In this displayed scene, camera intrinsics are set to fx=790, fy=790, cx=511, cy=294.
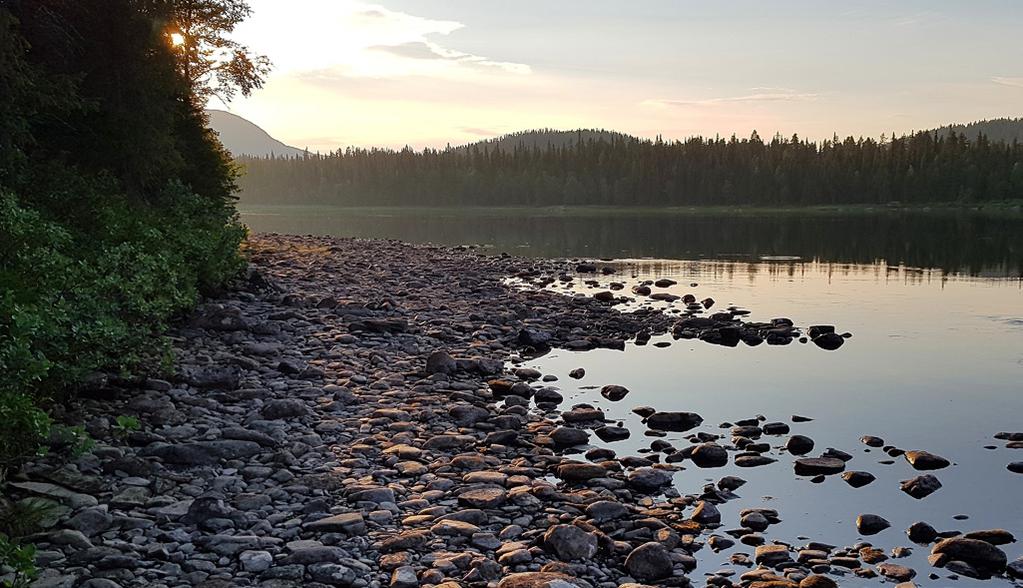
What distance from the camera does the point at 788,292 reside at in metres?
30.7

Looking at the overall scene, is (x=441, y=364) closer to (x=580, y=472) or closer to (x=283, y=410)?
(x=283, y=410)

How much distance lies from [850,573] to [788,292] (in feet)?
80.8

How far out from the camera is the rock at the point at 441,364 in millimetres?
14406

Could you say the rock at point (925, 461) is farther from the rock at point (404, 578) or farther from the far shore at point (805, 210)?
the far shore at point (805, 210)

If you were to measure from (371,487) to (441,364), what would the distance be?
19.7ft

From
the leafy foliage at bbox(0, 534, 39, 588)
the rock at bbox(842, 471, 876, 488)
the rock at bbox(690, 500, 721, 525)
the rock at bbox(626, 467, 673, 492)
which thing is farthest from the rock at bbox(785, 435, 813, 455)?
the leafy foliage at bbox(0, 534, 39, 588)

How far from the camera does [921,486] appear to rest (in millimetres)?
9648

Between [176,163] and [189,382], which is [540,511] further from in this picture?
[176,163]

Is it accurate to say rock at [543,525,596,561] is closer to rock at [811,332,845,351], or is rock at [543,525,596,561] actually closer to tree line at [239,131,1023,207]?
rock at [811,332,845,351]

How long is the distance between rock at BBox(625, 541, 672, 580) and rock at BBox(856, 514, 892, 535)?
8.52ft

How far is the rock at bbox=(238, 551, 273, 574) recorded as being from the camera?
6590mm

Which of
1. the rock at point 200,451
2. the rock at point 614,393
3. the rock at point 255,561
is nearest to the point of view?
the rock at point 255,561

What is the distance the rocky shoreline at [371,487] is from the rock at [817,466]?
32mm

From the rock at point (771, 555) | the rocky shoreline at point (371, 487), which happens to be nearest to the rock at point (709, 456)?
the rocky shoreline at point (371, 487)
